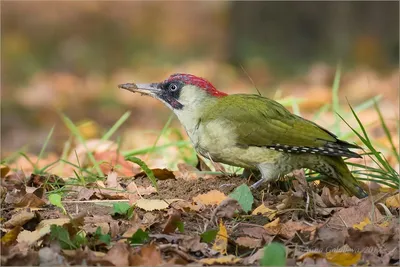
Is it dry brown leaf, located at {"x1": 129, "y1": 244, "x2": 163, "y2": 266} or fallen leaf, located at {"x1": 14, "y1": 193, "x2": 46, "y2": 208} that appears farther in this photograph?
fallen leaf, located at {"x1": 14, "y1": 193, "x2": 46, "y2": 208}

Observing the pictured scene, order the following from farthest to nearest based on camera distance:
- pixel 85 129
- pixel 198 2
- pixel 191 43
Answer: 1. pixel 198 2
2. pixel 191 43
3. pixel 85 129

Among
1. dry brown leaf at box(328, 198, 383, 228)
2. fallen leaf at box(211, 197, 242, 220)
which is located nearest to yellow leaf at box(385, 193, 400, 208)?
dry brown leaf at box(328, 198, 383, 228)

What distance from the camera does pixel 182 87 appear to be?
495 cm

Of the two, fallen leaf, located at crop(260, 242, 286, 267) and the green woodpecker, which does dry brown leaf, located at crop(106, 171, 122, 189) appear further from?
fallen leaf, located at crop(260, 242, 286, 267)

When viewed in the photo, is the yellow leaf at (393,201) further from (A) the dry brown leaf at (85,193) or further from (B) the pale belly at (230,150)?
(A) the dry brown leaf at (85,193)

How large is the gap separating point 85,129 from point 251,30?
196 inches

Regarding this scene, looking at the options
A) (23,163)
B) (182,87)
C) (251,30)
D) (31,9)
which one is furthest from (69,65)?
(182,87)

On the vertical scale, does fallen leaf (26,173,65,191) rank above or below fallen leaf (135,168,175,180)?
below

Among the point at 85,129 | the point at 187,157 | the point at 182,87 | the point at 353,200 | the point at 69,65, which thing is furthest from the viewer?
the point at 69,65

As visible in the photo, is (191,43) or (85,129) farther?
(191,43)

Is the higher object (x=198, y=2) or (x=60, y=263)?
(x=198, y=2)

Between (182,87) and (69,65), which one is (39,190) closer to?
(182,87)

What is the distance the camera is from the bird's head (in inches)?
193

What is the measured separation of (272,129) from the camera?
4.65 meters
